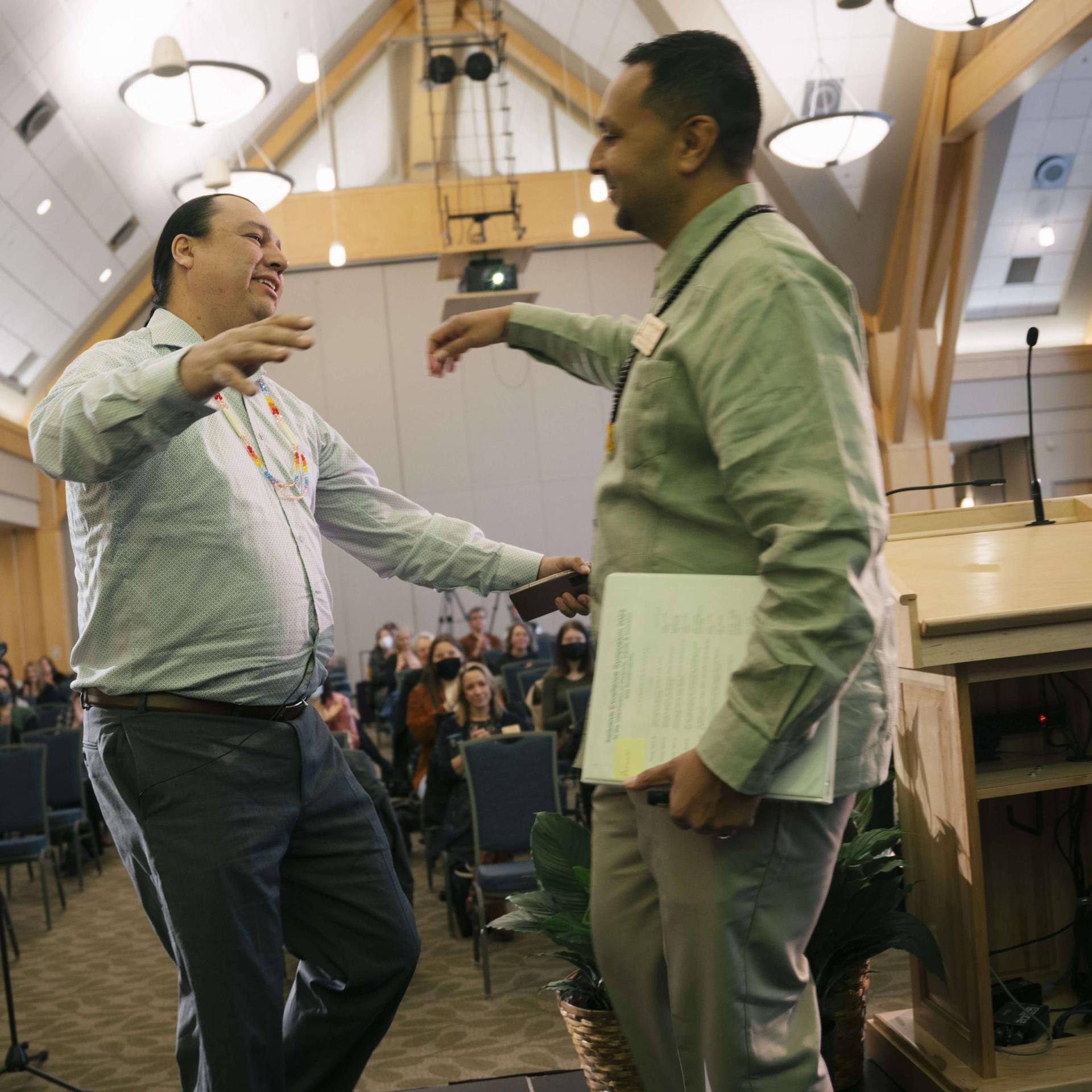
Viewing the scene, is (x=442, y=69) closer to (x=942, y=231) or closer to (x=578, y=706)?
(x=942, y=231)

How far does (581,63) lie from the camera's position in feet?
48.2

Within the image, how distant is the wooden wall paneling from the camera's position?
2.21 metres

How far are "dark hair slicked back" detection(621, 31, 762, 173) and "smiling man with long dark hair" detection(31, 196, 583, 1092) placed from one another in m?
0.53

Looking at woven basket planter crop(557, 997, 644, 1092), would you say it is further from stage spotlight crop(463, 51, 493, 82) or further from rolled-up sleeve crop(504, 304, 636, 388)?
stage spotlight crop(463, 51, 493, 82)

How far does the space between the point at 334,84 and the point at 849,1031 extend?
1476cm

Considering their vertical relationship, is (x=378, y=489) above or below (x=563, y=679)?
above

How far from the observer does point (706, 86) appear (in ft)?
4.50

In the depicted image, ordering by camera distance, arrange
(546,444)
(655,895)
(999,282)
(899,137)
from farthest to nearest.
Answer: (546,444)
(999,282)
(899,137)
(655,895)

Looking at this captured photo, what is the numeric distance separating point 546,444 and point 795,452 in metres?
15.1

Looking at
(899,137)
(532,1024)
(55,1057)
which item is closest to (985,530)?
(532,1024)

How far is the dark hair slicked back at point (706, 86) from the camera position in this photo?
4.51 feet

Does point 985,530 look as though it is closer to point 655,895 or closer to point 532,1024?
point 655,895

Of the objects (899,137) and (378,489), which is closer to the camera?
(378,489)

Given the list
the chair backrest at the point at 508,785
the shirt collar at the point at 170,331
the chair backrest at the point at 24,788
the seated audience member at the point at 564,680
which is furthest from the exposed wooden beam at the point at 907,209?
the shirt collar at the point at 170,331
